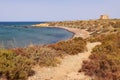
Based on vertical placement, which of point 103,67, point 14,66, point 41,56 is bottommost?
point 103,67

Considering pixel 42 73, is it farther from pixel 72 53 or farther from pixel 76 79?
pixel 72 53

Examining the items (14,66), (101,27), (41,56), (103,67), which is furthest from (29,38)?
(14,66)

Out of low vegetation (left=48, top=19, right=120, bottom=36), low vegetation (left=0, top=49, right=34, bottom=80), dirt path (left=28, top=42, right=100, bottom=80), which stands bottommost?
low vegetation (left=48, top=19, right=120, bottom=36)

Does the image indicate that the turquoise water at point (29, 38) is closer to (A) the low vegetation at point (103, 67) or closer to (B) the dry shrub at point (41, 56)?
(B) the dry shrub at point (41, 56)

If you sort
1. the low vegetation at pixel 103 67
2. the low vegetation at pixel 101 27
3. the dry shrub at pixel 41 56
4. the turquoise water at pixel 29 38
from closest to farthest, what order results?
the low vegetation at pixel 103 67 → the dry shrub at pixel 41 56 → the turquoise water at pixel 29 38 → the low vegetation at pixel 101 27

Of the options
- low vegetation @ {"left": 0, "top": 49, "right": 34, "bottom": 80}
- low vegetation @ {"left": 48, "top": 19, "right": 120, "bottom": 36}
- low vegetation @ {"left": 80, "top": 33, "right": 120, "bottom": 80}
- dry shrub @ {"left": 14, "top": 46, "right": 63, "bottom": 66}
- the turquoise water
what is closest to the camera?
low vegetation @ {"left": 0, "top": 49, "right": 34, "bottom": 80}

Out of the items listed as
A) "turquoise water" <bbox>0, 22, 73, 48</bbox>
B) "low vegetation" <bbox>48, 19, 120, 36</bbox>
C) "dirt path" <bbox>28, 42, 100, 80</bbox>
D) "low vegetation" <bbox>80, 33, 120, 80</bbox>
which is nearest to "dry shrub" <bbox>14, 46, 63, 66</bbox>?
"dirt path" <bbox>28, 42, 100, 80</bbox>

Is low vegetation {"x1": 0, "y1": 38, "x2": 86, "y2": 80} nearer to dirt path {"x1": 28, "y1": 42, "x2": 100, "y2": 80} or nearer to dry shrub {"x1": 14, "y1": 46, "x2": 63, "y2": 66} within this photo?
dry shrub {"x1": 14, "y1": 46, "x2": 63, "y2": 66}

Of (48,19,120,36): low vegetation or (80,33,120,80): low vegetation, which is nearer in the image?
(80,33,120,80): low vegetation

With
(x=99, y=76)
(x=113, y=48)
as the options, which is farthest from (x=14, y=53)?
(x=113, y=48)

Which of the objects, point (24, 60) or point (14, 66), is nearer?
point (14, 66)

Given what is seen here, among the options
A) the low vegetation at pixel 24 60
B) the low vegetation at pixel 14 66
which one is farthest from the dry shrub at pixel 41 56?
the low vegetation at pixel 14 66

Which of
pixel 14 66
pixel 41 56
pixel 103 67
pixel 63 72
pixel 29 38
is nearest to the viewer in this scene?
pixel 14 66

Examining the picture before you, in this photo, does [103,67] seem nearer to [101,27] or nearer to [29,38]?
[29,38]
